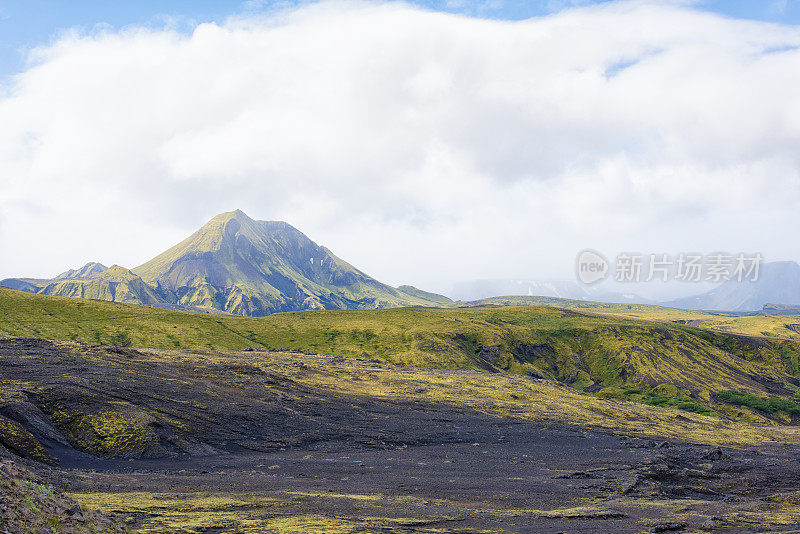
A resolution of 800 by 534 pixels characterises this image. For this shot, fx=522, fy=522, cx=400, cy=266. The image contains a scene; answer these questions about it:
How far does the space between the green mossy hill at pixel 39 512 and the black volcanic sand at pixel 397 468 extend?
3.32 m

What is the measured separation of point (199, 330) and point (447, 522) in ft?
410

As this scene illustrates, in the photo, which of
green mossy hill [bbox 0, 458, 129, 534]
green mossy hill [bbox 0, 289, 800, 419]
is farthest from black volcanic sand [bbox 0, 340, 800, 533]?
green mossy hill [bbox 0, 289, 800, 419]

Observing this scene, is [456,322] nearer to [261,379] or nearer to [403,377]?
[403,377]

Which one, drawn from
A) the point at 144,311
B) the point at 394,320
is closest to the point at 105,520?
the point at 144,311

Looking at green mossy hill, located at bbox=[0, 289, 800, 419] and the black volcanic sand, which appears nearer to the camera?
the black volcanic sand

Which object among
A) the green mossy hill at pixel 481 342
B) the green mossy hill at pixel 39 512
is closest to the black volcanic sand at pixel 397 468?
the green mossy hill at pixel 39 512

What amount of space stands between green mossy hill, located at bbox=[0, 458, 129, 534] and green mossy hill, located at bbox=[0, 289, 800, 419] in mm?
107253

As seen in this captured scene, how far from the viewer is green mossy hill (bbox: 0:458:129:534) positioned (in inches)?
737

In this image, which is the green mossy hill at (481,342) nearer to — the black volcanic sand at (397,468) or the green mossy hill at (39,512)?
the black volcanic sand at (397,468)

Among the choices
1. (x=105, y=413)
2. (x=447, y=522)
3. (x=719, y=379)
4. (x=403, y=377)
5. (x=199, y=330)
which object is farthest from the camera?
(x=719, y=379)

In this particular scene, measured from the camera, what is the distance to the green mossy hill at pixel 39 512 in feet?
61.4

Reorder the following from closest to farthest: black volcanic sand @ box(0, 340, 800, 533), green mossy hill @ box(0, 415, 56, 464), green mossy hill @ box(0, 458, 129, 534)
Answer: green mossy hill @ box(0, 458, 129, 534) → black volcanic sand @ box(0, 340, 800, 533) → green mossy hill @ box(0, 415, 56, 464)

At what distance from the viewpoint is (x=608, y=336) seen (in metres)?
184

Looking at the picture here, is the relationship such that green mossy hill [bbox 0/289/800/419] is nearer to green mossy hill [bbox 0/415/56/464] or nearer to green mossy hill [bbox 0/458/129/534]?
green mossy hill [bbox 0/415/56/464]
